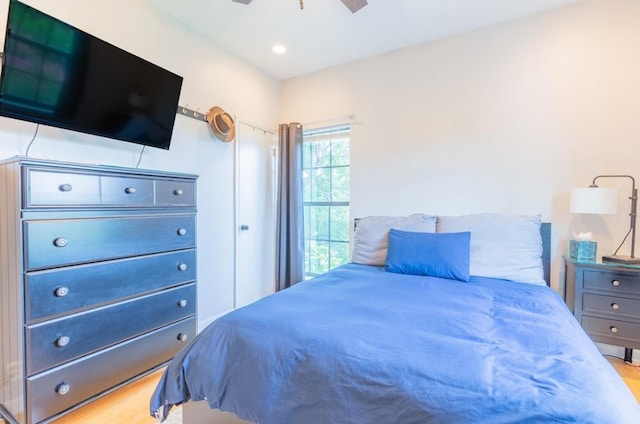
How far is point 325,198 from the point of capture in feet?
11.7

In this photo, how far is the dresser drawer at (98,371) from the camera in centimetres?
150

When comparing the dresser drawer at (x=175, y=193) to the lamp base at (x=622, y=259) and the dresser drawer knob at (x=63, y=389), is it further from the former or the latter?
the lamp base at (x=622, y=259)

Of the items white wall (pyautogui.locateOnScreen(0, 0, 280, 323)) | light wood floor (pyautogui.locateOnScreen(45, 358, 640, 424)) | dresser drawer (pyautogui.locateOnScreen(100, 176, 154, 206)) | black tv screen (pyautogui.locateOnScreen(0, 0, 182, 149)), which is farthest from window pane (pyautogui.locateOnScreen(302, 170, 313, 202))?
Answer: light wood floor (pyautogui.locateOnScreen(45, 358, 640, 424))

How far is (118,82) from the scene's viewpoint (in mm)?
1934

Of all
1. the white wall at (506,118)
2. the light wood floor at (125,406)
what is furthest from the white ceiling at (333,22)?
the light wood floor at (125,406)

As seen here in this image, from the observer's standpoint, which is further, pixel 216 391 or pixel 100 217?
pixel 100 217

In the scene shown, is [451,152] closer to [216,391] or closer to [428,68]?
[428,68]

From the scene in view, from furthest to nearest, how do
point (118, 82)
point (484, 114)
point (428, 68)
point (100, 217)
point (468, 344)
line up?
1. point (428, 68)
2. point (484, 114)
3. point (118, 82)
4. point (100, 217)
5. point (468, 344)

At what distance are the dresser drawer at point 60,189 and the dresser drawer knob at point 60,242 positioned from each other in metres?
0.18

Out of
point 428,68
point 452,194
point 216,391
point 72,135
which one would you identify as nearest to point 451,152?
point 452,194

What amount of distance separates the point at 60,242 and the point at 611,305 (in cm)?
333

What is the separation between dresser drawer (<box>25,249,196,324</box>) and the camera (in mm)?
1496

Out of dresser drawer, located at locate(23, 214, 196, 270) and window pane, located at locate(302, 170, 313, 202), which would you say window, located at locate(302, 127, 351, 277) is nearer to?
window pane, located at locate(302, 170, 313, 202)

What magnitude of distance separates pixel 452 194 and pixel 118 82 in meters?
2.71
